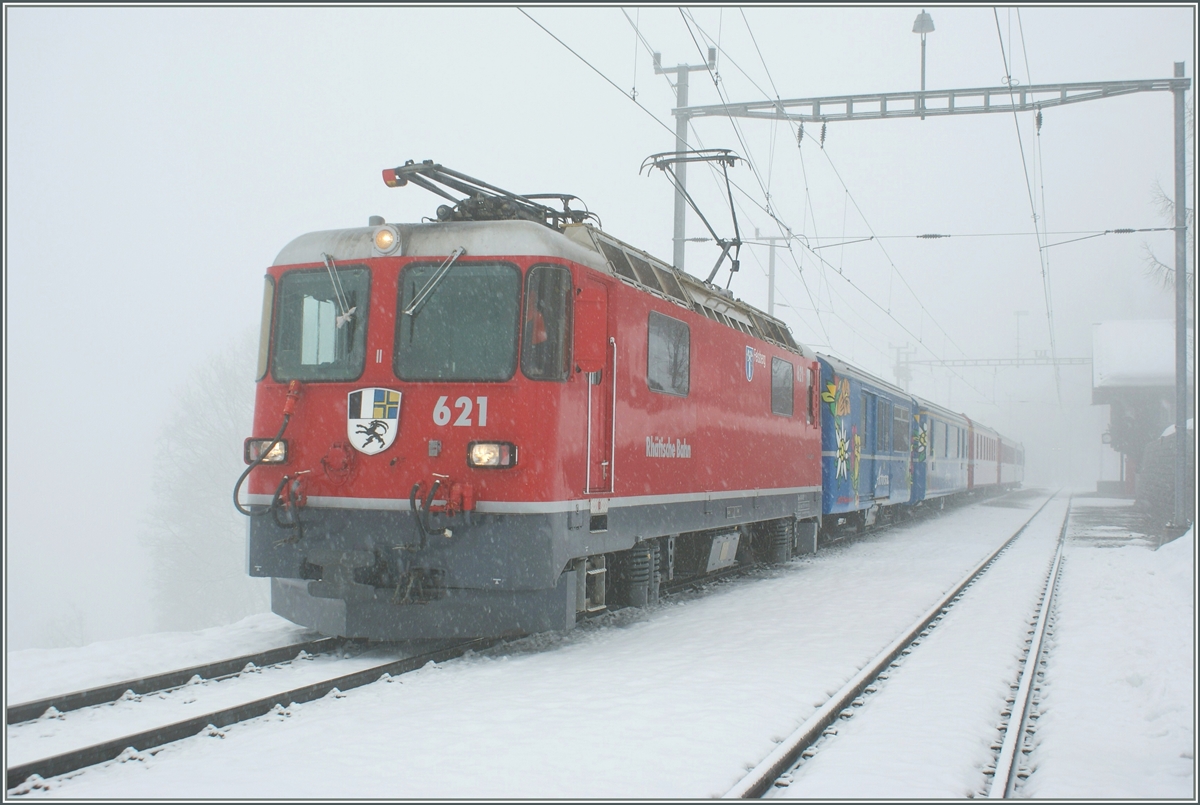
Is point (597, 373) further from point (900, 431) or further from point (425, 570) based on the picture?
point (900, 431)

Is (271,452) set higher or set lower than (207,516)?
higher

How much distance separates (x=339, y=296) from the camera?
7246 mm

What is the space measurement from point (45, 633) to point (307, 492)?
1859 inches

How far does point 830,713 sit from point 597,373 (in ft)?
9.74

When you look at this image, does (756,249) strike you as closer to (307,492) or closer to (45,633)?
(307,492)

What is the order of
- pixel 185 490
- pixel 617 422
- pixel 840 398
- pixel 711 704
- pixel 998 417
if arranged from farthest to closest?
1. pixel 998 417
2. pixel 185 490
3. pixel 840 398
4. pixel 617 422
5. pixel 711 704

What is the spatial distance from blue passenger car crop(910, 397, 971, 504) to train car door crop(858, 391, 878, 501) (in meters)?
4.57

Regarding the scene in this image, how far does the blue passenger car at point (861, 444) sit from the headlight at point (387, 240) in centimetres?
924

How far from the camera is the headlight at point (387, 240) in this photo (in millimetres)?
7172

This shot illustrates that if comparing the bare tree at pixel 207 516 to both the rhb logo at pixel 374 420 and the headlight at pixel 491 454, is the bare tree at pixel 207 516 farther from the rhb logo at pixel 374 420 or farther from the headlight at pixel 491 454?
the headlight at pixel 491 454

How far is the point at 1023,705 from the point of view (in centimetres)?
599

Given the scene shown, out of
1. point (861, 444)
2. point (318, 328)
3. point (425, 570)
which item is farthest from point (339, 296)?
point (861, 444)

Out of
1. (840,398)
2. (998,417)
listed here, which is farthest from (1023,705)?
(998,417)

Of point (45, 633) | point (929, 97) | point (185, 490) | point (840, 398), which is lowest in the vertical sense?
point (45, 633)
